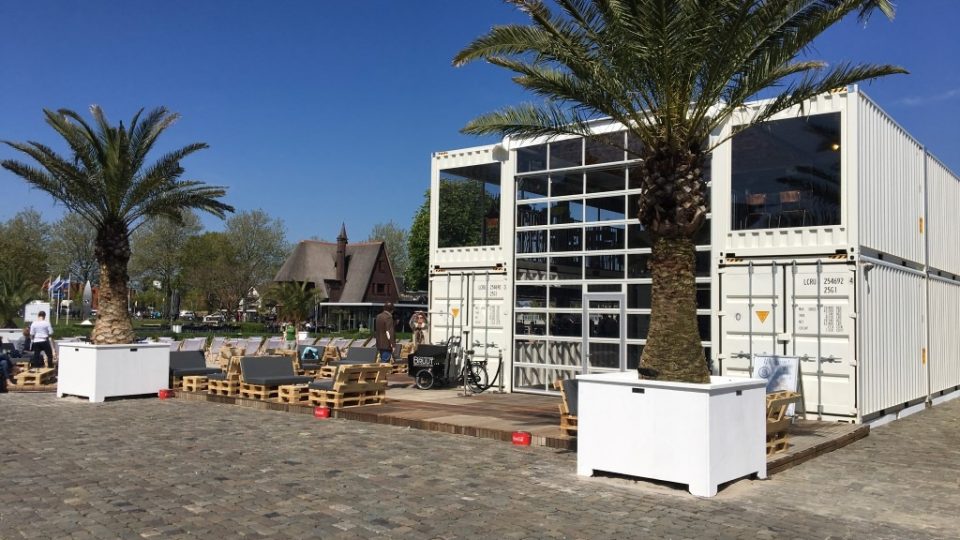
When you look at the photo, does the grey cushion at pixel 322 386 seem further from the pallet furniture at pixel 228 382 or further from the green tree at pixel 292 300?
the green tree at pixel 292 300

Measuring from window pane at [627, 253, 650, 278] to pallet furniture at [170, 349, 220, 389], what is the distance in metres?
8.89

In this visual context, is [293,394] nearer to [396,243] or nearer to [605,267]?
[605,267]

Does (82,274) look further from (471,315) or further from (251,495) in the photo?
(251,495)

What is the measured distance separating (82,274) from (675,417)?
225 feet

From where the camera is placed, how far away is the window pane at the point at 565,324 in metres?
15.3

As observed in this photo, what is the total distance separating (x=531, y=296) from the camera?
52.7 ft

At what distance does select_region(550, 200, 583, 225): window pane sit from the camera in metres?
15.6

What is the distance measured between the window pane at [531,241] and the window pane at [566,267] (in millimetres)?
406

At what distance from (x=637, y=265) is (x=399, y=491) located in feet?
28.1

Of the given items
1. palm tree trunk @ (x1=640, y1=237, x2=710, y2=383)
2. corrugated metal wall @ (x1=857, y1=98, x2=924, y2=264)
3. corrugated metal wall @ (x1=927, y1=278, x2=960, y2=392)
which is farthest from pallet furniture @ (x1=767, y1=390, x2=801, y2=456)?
corrugated metal wall @ (x1=927, y1=278, x2=960, y2=392)

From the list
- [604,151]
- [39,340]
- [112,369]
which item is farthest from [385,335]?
[39,340]

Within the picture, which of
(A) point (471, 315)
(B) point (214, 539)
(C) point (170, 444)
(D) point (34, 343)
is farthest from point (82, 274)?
(B) point (214, 539)

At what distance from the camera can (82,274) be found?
2601 inches

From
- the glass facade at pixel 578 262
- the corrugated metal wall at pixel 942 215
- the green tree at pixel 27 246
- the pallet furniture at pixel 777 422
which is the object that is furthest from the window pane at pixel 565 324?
the green tree at pixel 27 246
